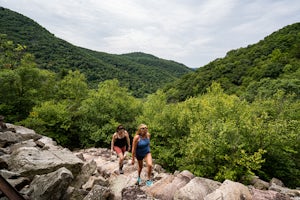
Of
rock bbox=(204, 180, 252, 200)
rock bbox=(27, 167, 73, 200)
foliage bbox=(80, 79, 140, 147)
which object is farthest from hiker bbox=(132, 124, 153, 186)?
foliage bbox=(80, 79, 140, 147)

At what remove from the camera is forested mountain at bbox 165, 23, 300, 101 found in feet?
185

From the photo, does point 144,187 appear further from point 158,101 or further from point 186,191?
point 158,101

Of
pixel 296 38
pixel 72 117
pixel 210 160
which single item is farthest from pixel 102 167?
pixel 296 38

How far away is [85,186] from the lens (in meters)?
7.56

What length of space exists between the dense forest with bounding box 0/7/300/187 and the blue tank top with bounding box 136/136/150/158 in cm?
483

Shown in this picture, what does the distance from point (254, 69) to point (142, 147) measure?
204ft

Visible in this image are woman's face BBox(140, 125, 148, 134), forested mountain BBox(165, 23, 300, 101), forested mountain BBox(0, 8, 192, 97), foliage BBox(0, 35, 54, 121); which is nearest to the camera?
woman's face BBox(140, 125, 148, 134)

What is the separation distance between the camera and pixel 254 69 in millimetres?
63000

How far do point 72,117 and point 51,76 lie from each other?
7882 millimetres

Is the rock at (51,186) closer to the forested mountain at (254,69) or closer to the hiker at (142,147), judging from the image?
the hiker at (142,147)

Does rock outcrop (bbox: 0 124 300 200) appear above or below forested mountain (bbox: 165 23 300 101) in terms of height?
below

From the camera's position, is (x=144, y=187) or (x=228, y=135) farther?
(x=228, y=135)

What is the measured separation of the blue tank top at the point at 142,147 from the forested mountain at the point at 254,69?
40544mm

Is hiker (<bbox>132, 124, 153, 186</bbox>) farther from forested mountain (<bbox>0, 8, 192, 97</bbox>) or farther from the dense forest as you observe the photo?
forested mountain (<bbox>0, 8, 192, 97</bbox>)
